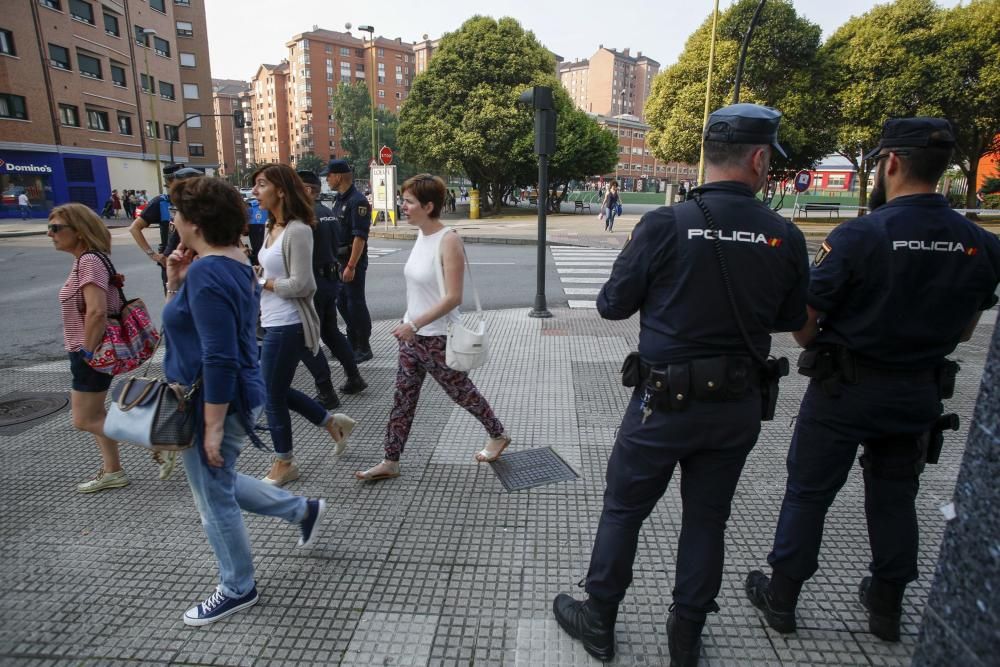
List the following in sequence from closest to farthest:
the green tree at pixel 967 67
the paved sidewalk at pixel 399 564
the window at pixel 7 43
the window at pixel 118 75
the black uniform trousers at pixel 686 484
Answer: the black uniform trousers at pixel 686 484
the paved sidewalk at pixel 399 564
the green tree at pixel 967 67
the window at pixel 7 43
the window at pixel 118 75

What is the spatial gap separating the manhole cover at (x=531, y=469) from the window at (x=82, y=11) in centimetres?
4246

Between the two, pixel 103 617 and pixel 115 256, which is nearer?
pixel 103 617

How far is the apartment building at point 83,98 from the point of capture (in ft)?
98.5

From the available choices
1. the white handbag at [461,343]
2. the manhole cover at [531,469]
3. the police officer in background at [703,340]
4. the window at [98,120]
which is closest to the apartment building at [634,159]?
the window at [98,120]

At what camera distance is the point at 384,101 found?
102062mm

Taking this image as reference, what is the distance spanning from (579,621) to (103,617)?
1.99 m

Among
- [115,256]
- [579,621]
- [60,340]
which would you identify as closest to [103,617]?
[579,621]

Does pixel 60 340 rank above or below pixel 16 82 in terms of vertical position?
below

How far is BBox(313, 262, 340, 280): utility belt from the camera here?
16.9 feet

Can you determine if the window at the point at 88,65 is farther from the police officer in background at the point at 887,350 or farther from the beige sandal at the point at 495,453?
Answer: the police officer in background at the point at 887,350

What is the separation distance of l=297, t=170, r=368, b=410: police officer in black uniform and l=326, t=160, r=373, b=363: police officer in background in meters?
0.32

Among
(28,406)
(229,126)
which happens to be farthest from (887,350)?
(229,126)

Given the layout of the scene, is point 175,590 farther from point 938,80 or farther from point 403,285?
point 938,80

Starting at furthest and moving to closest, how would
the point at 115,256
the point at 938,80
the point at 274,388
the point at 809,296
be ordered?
the point at 938,80 → the point at 115,256 → the point at 274,388 → the point at 809,296
